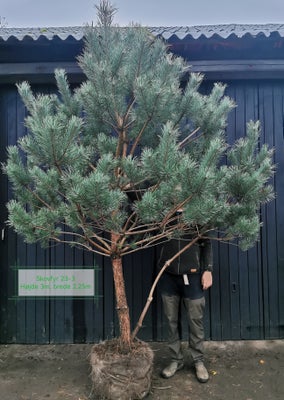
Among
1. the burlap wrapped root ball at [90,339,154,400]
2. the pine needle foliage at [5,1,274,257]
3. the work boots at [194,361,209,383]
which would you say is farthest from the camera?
the work boots at [194,361,209,383]

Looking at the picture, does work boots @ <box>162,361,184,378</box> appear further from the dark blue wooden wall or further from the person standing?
the dark blue wooden wall

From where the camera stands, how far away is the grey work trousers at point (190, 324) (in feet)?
8.73

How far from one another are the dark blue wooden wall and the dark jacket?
0.64 metres

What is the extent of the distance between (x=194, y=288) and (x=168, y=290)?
21 cm

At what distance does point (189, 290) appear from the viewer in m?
2.67

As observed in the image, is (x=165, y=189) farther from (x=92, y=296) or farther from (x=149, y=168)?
(x=92, y=296)

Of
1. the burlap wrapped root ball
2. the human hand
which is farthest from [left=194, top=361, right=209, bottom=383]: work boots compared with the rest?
the human hand

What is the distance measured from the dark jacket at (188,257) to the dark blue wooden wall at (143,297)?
2.11 feet

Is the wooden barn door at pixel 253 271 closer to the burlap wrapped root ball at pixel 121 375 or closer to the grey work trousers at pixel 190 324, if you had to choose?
the grey work trousers at pixel 190 324

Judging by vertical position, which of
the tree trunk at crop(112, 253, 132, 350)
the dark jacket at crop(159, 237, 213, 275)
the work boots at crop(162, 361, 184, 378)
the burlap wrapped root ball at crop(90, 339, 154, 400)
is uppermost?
the dark jacket at crop(159, 237, 213, 275)

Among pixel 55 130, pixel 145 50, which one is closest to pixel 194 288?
pixel 55 130

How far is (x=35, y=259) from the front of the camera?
3.36 metres

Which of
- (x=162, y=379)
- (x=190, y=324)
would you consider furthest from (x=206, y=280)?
(x=162, y=379)

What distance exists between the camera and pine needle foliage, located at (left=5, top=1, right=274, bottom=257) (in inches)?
77.7
